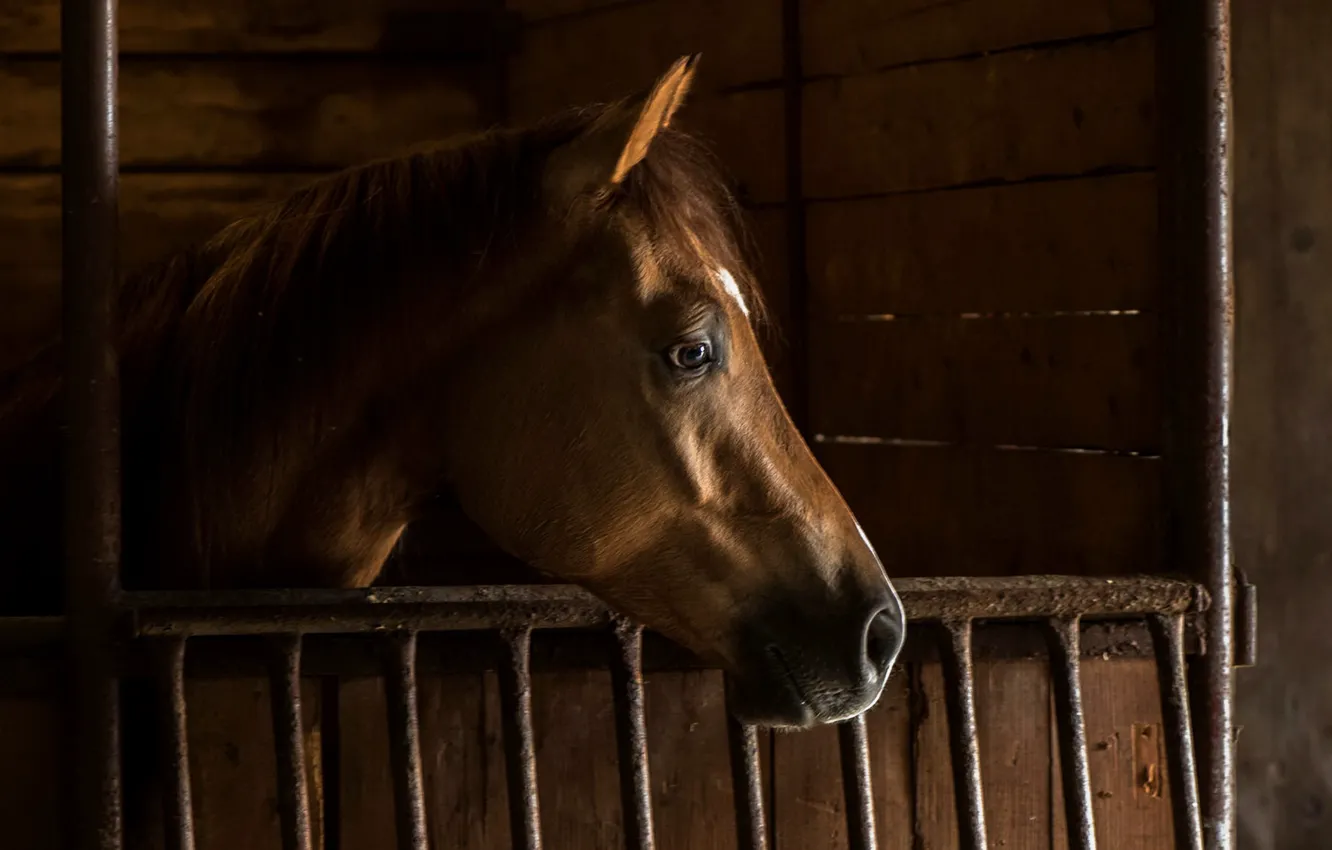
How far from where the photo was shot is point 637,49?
262cm

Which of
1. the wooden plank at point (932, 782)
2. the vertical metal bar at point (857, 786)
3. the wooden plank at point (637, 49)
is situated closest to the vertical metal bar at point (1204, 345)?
the wooden plank at point (932, 782)

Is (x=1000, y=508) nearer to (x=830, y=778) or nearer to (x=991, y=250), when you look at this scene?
(x=991, y=250)

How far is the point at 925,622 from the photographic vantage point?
139 cm

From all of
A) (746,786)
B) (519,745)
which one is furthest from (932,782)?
(519,745)

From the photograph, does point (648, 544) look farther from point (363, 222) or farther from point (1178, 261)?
point (1178, 261)

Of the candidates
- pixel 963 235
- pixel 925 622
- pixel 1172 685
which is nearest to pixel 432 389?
pixel 925 622

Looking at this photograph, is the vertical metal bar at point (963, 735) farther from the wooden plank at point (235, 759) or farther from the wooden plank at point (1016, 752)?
the wooden plank at point (235, 759)

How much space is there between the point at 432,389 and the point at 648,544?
271 millimetres

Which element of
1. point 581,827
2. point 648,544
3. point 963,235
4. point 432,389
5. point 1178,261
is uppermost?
point 963,235

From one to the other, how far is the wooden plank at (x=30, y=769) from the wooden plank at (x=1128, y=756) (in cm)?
111

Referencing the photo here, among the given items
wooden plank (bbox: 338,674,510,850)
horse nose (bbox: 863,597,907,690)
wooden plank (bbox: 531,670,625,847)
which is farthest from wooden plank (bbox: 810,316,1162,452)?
wooden plank (bbox: 338,674,510,850)

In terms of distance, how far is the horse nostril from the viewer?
1.22m

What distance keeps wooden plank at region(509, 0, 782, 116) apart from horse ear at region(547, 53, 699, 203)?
48.7 inches

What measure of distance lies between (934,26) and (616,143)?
108 centimetres
